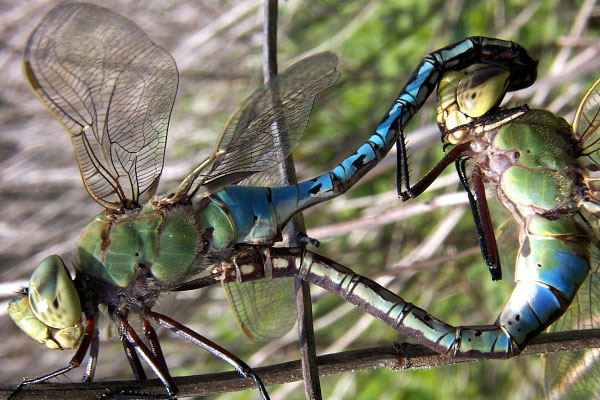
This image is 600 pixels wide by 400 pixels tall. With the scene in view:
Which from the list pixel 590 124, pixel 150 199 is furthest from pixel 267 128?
pixel 590 124

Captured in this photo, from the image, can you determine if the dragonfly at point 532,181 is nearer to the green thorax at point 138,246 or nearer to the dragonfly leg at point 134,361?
the green thorax at point 138,246

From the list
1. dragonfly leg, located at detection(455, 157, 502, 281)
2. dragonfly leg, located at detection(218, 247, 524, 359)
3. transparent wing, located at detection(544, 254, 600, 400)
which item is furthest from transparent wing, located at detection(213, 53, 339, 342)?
transparent wing, located at detection(544, 254, 600, 400)

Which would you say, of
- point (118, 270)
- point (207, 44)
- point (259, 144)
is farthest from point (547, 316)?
Answer: point (207, 44)

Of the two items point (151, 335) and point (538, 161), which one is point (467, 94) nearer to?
point (538, 161)

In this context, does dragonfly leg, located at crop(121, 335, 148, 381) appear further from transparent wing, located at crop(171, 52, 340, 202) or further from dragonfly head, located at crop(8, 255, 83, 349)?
transparent wing, located at crop(171, 52, 340, 202)

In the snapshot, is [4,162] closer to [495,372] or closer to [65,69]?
[65,69]

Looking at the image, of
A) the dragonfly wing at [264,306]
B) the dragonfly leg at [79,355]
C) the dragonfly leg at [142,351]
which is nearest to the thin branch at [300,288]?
the dragonfly wing at [264,306]
